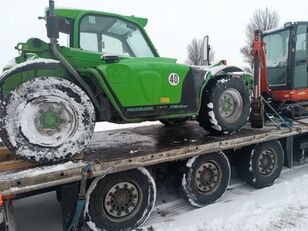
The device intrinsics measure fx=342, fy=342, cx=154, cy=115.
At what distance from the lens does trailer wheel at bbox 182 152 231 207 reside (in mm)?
4770

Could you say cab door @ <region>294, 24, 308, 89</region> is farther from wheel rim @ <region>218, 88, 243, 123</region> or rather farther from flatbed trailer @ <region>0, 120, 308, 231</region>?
wheel rim @ <region>218, 88, 243, 123</region>

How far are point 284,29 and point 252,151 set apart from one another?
3346 mm

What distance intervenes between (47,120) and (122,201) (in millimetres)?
1326

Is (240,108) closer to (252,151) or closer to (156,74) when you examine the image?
(252,151)

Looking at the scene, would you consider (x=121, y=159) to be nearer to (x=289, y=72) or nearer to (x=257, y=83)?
(x=257, y=83)

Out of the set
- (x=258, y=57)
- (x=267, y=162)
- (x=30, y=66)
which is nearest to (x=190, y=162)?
(x=267, y=162)

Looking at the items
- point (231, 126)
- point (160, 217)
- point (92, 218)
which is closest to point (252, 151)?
point (231, 126)

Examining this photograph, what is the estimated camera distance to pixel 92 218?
13.0 ft

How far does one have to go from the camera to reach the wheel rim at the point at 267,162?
577 centimetres

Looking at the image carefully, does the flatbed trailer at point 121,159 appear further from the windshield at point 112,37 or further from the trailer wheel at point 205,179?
the windshield at point 112,37

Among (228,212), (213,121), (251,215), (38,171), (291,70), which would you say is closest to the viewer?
(38,171)

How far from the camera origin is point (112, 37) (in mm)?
4887

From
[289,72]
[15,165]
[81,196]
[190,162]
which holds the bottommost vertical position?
[81,196]

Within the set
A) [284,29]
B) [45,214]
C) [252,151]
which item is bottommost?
[45,214]
